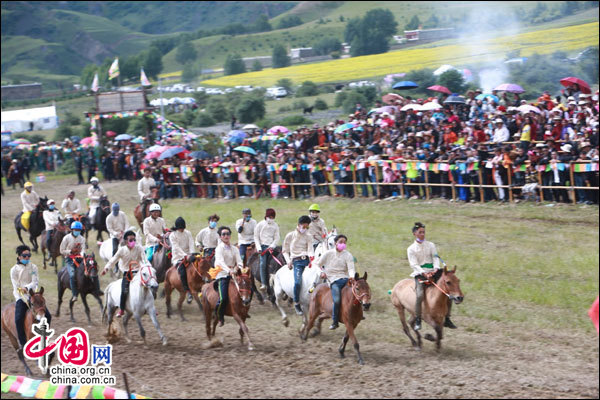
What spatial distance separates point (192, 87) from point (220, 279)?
6691cm

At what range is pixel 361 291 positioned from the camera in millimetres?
15914

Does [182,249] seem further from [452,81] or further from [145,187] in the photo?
[452,81]

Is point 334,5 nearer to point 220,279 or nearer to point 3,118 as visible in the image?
point 3,118

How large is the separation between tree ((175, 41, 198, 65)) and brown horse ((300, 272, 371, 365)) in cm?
8849

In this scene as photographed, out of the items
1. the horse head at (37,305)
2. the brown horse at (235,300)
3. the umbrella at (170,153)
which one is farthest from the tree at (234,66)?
the horse head at (37,305)

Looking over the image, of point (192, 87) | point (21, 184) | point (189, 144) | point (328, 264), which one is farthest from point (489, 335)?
point (192, 87)

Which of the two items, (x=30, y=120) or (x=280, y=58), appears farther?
(x=280, y=58)

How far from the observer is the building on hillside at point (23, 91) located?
107 metres

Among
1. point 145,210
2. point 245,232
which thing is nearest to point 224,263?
point 245,232

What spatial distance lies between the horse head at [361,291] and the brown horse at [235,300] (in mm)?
2492

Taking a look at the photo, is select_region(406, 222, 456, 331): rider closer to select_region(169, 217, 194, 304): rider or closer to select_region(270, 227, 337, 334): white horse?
select_region(270, 227, 337, 334): white horse

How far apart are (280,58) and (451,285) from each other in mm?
68887

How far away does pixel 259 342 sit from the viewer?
60.7 ft

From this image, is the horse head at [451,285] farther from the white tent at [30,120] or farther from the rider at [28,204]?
the white tent at [30,120]
